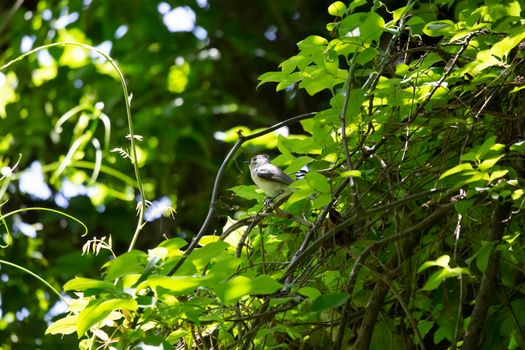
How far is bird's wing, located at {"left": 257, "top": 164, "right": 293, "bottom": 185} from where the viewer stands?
3.14m

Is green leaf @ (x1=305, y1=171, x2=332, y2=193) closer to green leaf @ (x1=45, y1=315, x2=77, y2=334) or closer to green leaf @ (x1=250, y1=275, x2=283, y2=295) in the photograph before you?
green leaf @ (x1=250, y1=275, x2=283, y2=295)

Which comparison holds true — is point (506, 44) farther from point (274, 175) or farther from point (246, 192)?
point (274, 175)

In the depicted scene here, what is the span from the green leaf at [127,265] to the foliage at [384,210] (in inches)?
3.4

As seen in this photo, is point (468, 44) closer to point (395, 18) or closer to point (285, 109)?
point (395, 18)

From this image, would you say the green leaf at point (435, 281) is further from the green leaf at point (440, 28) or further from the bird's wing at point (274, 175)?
the bird's wing at point (274, 175)

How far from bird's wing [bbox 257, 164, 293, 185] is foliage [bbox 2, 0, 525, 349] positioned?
0.62 m

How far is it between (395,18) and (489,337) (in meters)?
0.98

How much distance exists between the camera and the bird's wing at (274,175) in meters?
3.14

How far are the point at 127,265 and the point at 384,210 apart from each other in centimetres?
68

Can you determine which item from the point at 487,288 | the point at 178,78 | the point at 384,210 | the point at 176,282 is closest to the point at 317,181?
the point at 384,210

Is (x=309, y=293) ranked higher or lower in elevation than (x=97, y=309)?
lower

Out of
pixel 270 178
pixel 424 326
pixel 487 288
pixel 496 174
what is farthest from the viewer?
pixel 270 178

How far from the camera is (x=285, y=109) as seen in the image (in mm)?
6188

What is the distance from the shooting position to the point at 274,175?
3.19 m
